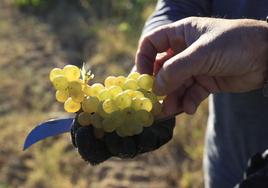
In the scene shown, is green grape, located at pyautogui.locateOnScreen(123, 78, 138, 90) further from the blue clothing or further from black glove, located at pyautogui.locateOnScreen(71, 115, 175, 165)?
the blue clothing

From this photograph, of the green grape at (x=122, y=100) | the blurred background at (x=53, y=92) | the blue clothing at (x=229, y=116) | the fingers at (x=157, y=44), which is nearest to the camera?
the green grape at (x=122, y=100)

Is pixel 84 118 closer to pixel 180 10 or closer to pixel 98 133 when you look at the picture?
pixel 98 133

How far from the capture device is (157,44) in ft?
4.37

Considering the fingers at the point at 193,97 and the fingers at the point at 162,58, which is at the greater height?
the fingers at the point at 162,58

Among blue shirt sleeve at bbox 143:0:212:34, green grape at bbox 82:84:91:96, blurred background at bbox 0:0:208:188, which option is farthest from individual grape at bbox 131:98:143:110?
blurred background at bbox 0:0:208:188

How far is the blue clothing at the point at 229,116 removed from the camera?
1.42 metres

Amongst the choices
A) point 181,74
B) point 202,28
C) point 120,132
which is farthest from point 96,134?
point 202,28

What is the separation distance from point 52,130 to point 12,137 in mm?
1991

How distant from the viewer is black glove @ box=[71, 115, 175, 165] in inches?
44.2

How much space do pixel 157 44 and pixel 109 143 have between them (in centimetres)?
32

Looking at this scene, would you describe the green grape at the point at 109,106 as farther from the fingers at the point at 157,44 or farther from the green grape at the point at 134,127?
the fingers at the point at 157,44

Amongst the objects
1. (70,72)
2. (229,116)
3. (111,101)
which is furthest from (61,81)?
A: (229,116)

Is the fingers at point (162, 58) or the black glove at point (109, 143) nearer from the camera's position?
the black glove at point (109, 143)

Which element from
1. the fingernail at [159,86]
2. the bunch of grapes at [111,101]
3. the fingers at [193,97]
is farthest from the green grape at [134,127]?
the fingers at [193,97]
